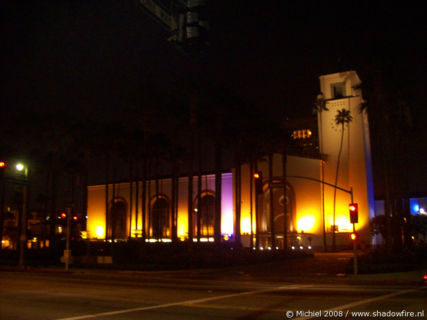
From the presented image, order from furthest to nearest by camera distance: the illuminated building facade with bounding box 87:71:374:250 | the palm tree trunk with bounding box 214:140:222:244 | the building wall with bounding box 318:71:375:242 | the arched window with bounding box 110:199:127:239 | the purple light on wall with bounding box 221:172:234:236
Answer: the arched window with bounding box 110:199:127:239, the purple light on wall with bounding box 221:172:234:236, the building wall with bounding box 318:71:375:242, the illuminated building facade with bounding box 87:71:374:250, the palm tree trunk with bounding box 214:140:222:244

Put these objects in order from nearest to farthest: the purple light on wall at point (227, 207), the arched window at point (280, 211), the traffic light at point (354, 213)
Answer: the traffic light at point (354, 213), the arched window at point (280, 211), the purple light on wall at point (227, 207)

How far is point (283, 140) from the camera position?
57.0 metres

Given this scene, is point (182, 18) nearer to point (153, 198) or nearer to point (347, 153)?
point (347, 153)

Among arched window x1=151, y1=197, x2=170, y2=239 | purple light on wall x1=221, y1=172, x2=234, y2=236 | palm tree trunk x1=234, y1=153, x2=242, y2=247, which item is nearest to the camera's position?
palm tree trunk x1=234, y1=153, x2=242, y2=247

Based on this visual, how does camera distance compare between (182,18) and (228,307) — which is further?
(228,307)

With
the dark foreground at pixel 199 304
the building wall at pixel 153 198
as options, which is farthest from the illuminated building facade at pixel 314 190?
the dark foreground at pixel 199 304

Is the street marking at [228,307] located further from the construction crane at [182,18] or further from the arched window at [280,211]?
the arched window at [280,211]

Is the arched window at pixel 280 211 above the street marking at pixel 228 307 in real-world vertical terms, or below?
above

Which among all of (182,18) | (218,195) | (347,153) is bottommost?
(218,195)

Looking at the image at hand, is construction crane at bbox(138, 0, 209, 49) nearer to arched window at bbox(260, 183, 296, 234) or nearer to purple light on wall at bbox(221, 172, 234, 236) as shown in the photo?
arched window at bbox(260, 183, 296, 234)

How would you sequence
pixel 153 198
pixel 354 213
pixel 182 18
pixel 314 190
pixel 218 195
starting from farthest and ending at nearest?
pixel 153 198
pixel 314 190
pixel 218 195
pixel 354 213
pixel 182 18

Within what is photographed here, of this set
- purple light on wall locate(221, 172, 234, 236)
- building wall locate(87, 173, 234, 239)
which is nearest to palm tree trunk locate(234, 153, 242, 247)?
building wall locate(87, 173, 234, 239)

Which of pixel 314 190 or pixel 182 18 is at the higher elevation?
pixel 314 190

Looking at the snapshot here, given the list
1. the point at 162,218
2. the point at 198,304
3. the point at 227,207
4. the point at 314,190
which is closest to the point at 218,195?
the point at 198,304
